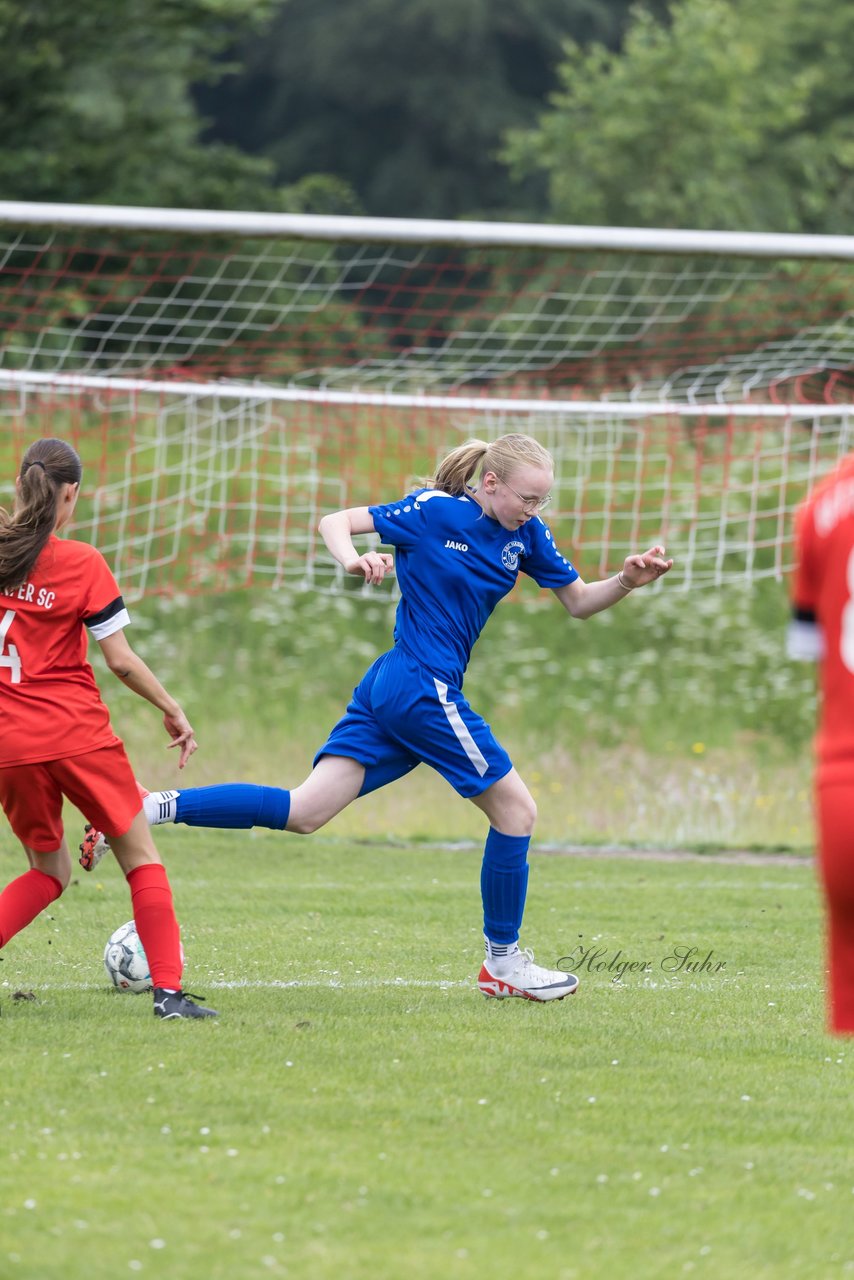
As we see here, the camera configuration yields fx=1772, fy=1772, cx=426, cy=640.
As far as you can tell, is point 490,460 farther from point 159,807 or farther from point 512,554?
point 159,807

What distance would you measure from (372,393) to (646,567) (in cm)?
697

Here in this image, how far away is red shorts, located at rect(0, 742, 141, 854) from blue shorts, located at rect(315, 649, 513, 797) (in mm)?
789

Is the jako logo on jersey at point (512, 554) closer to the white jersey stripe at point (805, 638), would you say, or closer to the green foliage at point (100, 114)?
the white jersey stripe at point (805, 638)

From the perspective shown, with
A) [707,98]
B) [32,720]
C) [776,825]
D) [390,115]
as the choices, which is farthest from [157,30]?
[32,720]

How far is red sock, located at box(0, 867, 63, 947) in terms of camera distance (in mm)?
5559

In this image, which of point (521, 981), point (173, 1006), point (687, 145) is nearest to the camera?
point (173, 1006)

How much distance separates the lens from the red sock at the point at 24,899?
219 inches

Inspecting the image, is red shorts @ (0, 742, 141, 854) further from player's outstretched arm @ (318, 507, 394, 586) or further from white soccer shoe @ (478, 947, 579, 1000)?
white soccer shoe @ (478, 947, 579, 1000)

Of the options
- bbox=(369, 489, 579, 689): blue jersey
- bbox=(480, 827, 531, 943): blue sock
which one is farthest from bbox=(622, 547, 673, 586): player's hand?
bbox=(480, 827, 531, 943): blue sock

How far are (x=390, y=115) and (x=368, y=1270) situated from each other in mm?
33930

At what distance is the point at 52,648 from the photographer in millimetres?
5379

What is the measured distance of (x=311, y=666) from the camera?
16.6m

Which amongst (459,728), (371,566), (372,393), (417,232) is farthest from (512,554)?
(372,393)

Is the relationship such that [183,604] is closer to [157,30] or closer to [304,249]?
[304,249]
